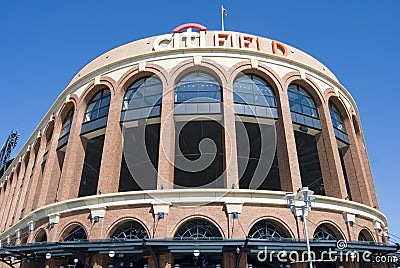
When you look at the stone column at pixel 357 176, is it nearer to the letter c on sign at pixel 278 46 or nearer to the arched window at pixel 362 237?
the arched window at pixel 362 237

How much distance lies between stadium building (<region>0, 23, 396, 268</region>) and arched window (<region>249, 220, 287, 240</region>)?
0.21 feet

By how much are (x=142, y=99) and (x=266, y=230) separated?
487 inches

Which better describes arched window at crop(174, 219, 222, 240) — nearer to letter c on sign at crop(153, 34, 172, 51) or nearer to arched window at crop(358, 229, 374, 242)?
arched window at crop(358, 229, 374, 242)

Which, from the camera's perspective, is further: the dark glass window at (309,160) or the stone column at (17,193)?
the stone column at (17,193)

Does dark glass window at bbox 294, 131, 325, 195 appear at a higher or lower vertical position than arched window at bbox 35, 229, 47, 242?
higher

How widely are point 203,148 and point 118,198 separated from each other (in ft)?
34.8

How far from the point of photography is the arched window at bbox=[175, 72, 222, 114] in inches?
1004

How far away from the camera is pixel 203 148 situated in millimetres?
31125

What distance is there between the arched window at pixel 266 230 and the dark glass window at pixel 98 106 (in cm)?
1348

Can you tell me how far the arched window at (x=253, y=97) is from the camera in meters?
25.9

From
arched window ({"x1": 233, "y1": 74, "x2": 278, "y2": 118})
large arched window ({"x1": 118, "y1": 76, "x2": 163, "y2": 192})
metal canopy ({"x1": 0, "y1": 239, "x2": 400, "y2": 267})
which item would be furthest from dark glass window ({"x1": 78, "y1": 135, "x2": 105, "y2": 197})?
arched window ({"x1": 233, "y1": 74, "x2": 278, "y2": 118})

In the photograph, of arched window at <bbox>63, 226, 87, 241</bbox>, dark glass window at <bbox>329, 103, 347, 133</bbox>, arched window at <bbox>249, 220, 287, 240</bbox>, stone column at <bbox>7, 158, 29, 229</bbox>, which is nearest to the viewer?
arched window at <bbox>249, 220, 287, 240</bbox>

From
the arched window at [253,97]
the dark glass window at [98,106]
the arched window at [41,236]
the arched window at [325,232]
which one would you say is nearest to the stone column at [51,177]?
the arched window at [41,236]

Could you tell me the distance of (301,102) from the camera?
2850 centimetres
